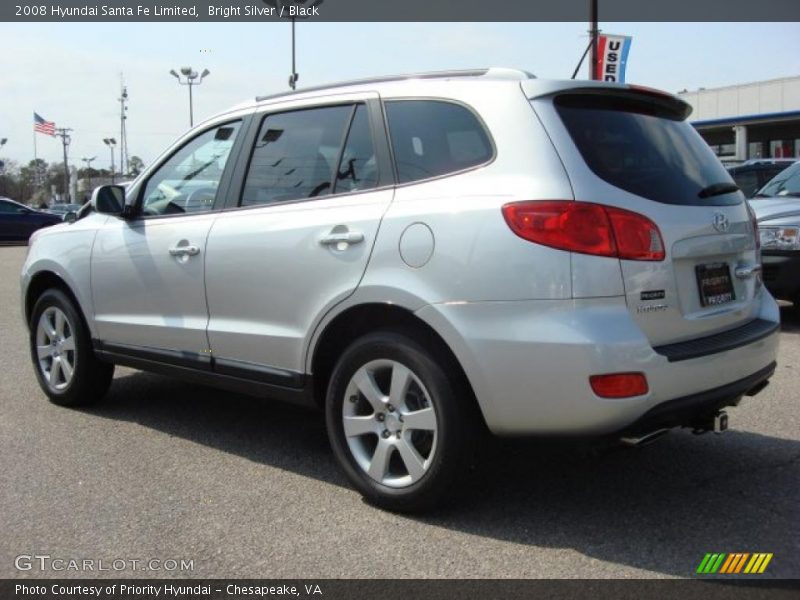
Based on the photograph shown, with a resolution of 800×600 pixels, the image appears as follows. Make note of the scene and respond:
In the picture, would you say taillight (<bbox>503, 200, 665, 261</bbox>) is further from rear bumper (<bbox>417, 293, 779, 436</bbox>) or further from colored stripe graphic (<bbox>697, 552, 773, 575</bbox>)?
colored stripe graphic (<bbox>697, 552, 773, 575</bbox>)

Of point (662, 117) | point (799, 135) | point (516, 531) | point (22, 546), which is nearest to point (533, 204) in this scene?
point (662, 117)

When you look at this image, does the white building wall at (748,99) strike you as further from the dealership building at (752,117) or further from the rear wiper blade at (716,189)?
the rear wiper blade at (716,189)

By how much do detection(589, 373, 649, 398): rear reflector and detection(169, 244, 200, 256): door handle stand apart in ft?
7.59

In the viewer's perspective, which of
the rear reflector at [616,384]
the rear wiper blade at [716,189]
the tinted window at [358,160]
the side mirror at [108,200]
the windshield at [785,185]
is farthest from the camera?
the windshield at [785,185]

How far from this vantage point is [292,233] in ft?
12.5

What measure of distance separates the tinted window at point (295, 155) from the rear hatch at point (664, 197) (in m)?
1.10

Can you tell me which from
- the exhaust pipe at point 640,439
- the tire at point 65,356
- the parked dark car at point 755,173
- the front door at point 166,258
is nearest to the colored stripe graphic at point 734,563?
the exhaust pipe at point 640,439

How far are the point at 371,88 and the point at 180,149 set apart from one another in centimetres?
150

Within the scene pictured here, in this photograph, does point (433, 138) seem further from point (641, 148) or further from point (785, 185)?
point (785, 185)

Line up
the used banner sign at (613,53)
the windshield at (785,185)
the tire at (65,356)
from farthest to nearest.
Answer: the used banner sign at (613,53), the windshield at (785,185), the tire at (65,356)

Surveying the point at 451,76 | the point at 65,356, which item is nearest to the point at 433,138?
the point at 451,76

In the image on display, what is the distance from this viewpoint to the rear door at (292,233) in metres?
3.62

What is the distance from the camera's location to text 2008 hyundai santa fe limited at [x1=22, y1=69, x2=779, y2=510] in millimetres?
3049

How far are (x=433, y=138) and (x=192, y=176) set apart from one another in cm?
174
